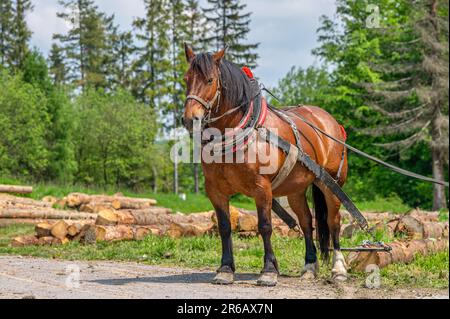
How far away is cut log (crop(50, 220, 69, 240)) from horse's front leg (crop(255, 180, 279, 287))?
5897 millimetres

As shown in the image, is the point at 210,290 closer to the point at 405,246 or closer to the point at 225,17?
the point at 405,246

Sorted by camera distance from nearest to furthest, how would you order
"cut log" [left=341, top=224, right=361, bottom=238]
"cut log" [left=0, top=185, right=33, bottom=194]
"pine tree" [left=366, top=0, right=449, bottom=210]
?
"cut log" [left=341, top=224, right=361, bottom=238]
"cut log" [left=0, top=185, right=33, bottom=194]
"pine tree" [left=366, top=0, right=449, bottom=210]

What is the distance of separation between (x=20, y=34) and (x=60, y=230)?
1206 inches

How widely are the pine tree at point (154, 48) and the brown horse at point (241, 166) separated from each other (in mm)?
30597

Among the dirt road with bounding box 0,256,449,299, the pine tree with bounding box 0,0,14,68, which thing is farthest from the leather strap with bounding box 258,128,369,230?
the pine tree with bounding box 0,0,14,68

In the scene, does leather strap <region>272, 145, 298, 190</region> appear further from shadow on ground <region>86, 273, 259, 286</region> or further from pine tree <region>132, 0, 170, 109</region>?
pine tree <region>132, 0, 170, 109</region>

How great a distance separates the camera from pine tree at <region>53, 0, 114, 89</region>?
43625mm

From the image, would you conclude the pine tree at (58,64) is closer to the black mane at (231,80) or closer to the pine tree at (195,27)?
the pine tree at (195,27)

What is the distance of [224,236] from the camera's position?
644 centimetres

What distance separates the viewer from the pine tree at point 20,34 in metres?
38.6

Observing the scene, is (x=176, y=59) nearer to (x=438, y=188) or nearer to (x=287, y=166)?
(x=438, y=188)

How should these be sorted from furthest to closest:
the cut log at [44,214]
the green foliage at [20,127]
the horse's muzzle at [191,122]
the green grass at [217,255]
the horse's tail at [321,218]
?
1. the green foliage at [20,127]
2. the cut log at [44,214]
3. the horse's tail at [321,218]
4. the green grass at [217,255]
5. the horse's muzzle at [191,122]

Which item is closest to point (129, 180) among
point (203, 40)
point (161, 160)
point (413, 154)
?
point (161, 160)

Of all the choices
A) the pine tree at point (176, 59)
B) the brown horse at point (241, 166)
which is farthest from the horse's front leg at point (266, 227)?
the pine tree at point (176, 59)
